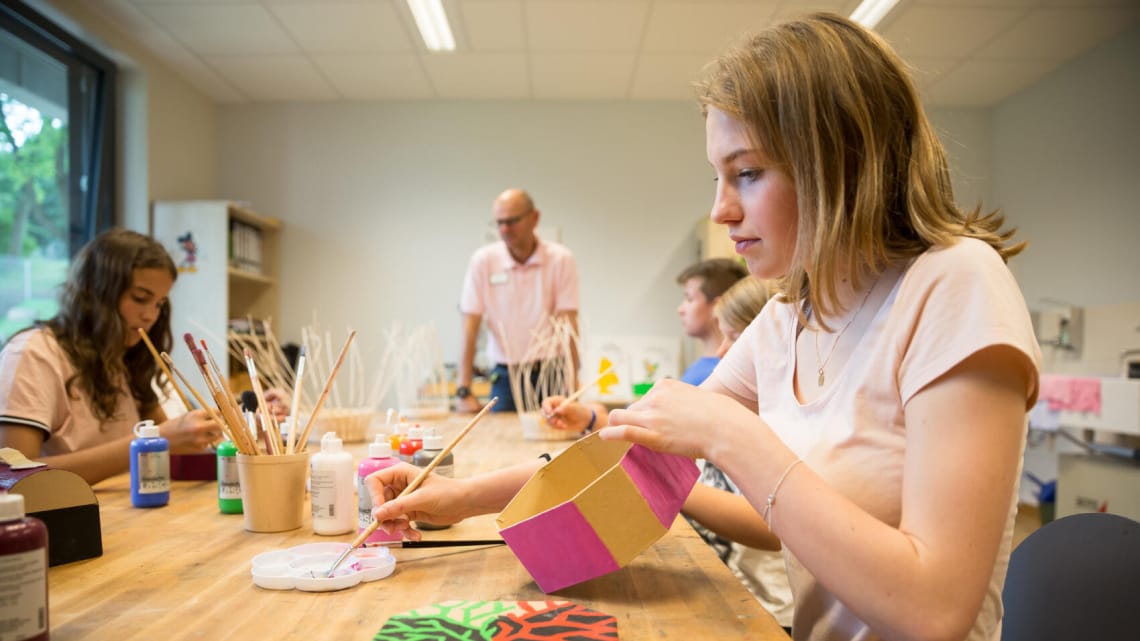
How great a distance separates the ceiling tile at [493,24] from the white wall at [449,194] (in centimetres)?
106

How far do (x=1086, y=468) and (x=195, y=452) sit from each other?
13.5 feet

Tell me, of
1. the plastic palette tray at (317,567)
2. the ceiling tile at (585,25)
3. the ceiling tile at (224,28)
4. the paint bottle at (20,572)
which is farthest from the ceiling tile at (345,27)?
the paint bottle at (20,572)

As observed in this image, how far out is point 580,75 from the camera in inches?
197

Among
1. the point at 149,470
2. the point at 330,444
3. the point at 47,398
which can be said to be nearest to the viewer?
Answer: the point at 330,444

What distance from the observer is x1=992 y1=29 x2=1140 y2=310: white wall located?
435 cm

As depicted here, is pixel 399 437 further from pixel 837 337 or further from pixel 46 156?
pixel 46 156

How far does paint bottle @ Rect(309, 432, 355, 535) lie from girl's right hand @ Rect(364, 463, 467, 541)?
7 cm

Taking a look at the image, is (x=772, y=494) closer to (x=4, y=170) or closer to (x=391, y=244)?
(x=4, y=170)

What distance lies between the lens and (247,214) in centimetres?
495

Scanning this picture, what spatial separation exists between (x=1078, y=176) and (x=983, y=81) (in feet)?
2.99

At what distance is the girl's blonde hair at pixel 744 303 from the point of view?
87.7 inches

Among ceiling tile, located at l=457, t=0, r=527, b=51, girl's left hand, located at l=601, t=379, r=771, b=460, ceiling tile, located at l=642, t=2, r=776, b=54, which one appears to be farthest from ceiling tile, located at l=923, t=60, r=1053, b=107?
girl's left hand, located at l=601, t=379, r=771, b=460

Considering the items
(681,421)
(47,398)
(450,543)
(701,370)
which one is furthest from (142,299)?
(681,421)

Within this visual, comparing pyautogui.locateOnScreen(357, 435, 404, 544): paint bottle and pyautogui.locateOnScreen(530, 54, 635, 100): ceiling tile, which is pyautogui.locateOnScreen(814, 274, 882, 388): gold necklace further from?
pyautogui.locateOnScreen(530, 54, 635, 100): ceiling tile
